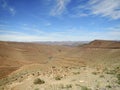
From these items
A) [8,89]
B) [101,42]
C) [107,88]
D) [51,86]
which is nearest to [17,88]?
[8,89]

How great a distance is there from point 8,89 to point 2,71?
20.6 m

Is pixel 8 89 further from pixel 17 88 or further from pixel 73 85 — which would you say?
pixel 73 85

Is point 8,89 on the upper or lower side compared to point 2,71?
upper

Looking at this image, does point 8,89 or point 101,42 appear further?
point 101,42

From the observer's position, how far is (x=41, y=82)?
11.2 meters

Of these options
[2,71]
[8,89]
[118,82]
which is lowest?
[2,71]

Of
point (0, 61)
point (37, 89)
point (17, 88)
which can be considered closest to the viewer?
point (37, 89)

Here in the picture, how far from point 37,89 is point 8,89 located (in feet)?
8.50

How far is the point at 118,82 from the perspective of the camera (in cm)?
1025

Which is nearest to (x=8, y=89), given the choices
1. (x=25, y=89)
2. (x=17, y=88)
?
(x=17, y=88)

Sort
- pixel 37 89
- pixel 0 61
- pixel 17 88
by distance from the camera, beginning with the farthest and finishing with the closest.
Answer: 1. pixel 0 61
2. pixel 17 88
3. pixel 37 89

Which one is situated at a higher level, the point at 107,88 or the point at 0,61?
the point at 107,88

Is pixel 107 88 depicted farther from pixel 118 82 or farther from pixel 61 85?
pixel 61 85

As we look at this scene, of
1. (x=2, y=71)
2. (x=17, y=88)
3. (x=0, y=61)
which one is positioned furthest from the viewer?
(x=0, y=61)
